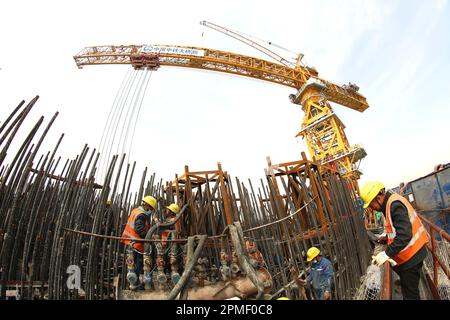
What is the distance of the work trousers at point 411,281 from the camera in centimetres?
279

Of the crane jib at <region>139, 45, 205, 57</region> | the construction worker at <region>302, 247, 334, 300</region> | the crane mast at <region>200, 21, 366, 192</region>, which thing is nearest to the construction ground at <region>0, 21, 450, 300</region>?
the construction worker at <region>302, 247, 334, 300</region>

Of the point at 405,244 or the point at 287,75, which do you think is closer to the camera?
the point at 405,244

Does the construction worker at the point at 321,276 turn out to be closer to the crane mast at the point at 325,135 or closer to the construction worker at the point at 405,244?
the construction worker at the point at 405,244

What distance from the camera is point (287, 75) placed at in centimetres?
2903

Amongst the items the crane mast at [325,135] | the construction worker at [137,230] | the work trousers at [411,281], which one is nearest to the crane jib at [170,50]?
the crane mast at [325,135]

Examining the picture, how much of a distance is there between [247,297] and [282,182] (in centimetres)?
398

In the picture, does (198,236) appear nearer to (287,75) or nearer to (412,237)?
(412,237)

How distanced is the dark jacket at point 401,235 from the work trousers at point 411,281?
71mm

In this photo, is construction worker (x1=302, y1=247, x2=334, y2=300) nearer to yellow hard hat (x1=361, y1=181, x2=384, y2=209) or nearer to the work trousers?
the work trousers

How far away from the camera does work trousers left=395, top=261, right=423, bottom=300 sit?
279 cm

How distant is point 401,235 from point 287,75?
94.7 feet

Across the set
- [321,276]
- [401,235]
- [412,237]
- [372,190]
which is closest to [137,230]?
[321,276]

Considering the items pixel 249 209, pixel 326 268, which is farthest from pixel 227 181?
pixel 326 268

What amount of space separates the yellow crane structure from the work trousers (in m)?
21.2
